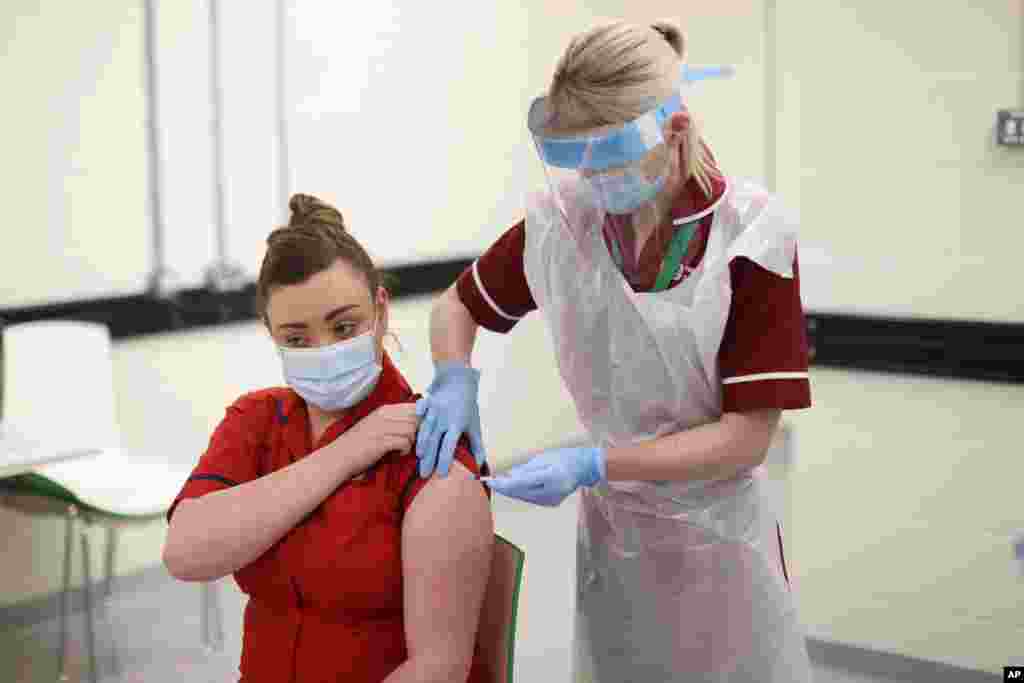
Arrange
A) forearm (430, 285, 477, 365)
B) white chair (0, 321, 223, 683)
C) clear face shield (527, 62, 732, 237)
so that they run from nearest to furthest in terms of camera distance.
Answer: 1. clear face shield (527, 62, 732, 237)
2. forearm (430, 285, 477, 365)
3. white chair (0, 321, 223, 683)

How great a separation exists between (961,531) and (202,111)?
7.76 ft

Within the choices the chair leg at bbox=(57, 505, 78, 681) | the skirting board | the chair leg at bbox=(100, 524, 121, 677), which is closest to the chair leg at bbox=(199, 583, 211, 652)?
the chair leg at bbox=(100, 524, 121, 677)

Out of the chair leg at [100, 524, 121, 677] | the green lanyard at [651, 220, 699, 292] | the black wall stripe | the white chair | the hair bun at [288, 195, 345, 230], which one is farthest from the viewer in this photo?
the chair leg at [100, 524, 121, 677]

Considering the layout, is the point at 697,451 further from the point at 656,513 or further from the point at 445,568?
the point at 445,568

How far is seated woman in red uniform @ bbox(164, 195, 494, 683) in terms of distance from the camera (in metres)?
1.58

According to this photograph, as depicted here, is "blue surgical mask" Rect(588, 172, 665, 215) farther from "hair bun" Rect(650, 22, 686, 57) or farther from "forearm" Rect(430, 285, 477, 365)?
"forearm" Rect(430, 285, 477, 365)

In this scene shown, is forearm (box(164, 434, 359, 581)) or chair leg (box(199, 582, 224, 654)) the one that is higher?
forearm (box(164, 434, 359, 581))

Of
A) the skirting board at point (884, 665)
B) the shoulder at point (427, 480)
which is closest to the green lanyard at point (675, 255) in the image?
the shoulder at point (427, 480)

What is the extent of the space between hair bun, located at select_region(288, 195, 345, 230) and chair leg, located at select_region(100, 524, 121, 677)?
1.82m

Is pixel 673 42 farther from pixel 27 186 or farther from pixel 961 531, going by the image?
pixel 27 186

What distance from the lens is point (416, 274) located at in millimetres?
4578

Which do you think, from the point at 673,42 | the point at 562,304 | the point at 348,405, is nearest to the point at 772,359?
the point at 562,304

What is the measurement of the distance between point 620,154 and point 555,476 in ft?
1.24

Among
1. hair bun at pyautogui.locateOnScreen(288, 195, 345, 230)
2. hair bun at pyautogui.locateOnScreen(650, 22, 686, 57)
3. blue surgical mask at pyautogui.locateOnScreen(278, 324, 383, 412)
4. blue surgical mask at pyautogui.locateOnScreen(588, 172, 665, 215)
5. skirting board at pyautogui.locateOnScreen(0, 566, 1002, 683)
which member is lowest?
skirting board at pyautogui.locateOnScreen(0, 566, 1002, 683)
